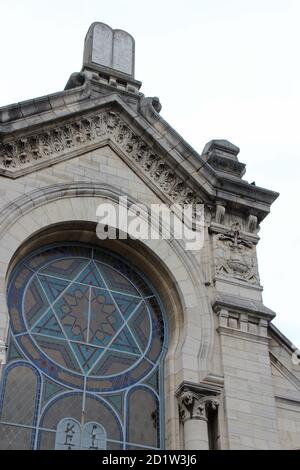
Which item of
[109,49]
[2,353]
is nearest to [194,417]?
[2,353]

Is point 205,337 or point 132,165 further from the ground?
point 132,165

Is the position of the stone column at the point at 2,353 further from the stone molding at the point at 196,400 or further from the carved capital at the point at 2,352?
the stone molding at the point at 196,400

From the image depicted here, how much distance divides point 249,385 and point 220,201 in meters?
4.26

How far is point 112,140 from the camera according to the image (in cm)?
1697

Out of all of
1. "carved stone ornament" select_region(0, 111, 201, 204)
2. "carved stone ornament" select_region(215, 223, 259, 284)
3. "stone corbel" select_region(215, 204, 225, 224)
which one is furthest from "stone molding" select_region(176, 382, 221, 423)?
"carved stone ornament" select_region(0, 111, 201, 204)

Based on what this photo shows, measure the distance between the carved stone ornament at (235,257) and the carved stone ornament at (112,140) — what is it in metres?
1.05

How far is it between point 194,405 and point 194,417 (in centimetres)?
23

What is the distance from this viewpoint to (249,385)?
1459cm

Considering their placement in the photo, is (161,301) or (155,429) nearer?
(155,429)

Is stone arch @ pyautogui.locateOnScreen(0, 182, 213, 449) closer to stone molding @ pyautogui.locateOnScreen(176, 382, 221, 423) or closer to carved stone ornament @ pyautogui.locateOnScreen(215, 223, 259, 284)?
stone molding @ pyautogui.locateOnScreen(176, 382, 221, 423)

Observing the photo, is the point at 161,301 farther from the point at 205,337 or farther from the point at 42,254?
the point at 42,254

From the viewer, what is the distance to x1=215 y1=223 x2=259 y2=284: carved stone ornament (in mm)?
16250
